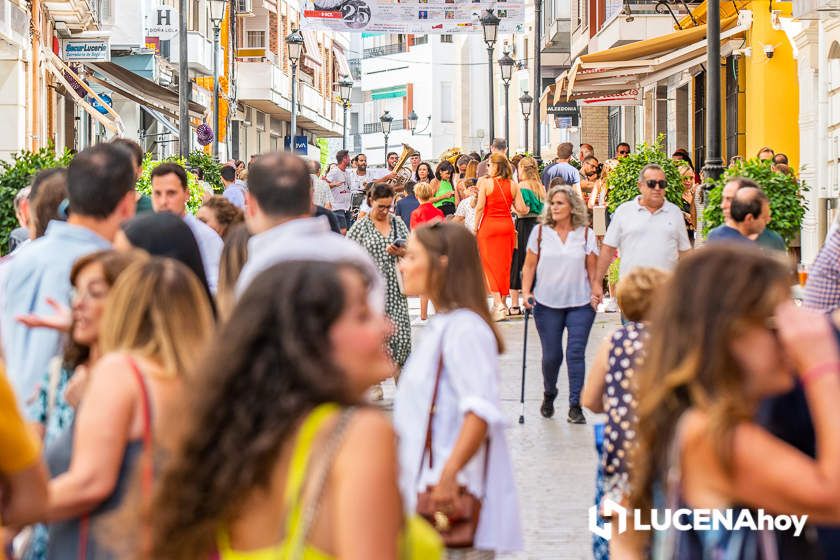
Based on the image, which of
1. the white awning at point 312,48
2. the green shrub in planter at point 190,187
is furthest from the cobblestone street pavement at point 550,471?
the white awning at point 312,48

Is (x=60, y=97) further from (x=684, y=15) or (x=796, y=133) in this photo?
(x=796, y=133)

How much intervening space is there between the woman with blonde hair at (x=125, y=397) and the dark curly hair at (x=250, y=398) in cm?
71

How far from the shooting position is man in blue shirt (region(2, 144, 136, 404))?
18.8ft

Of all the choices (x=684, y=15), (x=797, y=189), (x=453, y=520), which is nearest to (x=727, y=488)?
(x=453, y=520)

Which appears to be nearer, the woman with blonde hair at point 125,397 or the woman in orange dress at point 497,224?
the woman with blonde hair at point 125,397

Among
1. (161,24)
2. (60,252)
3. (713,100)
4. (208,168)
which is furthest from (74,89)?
(60,252)

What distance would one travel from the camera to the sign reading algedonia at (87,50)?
1346 inches

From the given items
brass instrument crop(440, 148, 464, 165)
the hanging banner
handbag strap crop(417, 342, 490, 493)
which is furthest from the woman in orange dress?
the hanging banner

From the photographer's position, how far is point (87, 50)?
34.3 m

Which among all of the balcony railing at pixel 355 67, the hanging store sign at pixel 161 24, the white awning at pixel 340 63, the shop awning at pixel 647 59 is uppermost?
the balcony railing at pixel 355 67

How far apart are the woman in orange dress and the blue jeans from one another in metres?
7.45

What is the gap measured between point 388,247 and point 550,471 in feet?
11.7

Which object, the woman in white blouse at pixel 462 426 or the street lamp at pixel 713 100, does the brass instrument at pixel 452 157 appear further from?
the woman in white blouse at pixel 462 426

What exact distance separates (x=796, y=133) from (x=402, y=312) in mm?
15396
